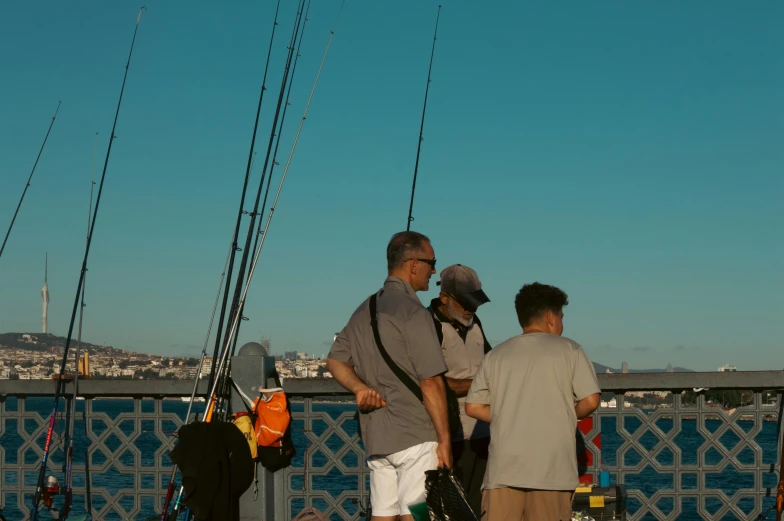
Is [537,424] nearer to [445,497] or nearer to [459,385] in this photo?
[445,497]

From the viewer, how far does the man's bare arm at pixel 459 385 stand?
16.8ft

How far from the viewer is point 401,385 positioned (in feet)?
15.2

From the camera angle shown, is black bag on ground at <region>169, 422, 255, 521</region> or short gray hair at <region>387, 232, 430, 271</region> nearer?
short gray hair at <region>387, 232, 430, 271</region>

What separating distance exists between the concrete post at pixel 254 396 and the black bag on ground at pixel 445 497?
237 cm

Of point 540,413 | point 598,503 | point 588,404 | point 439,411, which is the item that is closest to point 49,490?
point 439,411

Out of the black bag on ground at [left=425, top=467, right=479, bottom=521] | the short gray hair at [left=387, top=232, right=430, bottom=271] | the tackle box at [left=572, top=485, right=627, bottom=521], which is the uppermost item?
the short gray hair at [left=387, top=232, right=430, bottom=271]

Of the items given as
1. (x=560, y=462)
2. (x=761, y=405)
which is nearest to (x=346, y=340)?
(x=560, y=462)

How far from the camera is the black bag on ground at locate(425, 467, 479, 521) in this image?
14.4ft

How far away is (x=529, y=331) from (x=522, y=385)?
33cm

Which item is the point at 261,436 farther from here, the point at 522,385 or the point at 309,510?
the point at 522,385

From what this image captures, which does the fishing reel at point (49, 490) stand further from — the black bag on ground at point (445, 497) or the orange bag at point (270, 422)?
the black bag on ground at point (445, 497)

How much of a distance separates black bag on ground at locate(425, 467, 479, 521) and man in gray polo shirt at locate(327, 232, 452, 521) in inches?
3.1

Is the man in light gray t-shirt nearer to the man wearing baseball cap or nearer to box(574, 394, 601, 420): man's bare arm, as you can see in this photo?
box(574, 394, 601, 420): man's bare arm

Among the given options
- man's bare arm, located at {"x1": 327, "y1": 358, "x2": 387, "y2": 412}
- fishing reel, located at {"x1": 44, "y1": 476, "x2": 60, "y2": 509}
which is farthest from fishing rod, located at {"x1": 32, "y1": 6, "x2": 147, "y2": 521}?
man's bare arm, located at {"x1": 327, "y1": 358, "x2": 387, "y2": 412}
